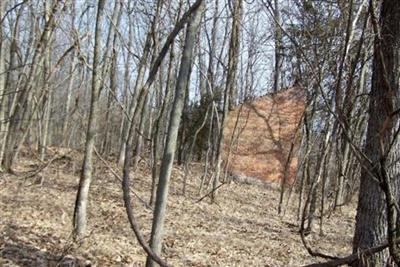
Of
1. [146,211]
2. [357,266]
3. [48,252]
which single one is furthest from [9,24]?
[357,266]

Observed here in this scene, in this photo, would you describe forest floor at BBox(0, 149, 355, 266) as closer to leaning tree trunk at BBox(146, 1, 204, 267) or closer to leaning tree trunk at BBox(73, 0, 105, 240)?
leaning tree trunk at BBox(73, 0, 105, 240)

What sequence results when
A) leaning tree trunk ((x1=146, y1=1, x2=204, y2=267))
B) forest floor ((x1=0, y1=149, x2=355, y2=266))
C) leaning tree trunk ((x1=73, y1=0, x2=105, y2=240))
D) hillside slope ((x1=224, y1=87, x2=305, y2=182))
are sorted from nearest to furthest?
leaning tree trunk ((x1=146, y1=1, x2=204, y2=267)), forest floor ((x1=0, y1=149, x2=355, y2=266)), leaning tree trunk ((x1=73, y1=0, x2=105, y2=240)), hillside slope ((x1=224, y1=87, x2=305, y2=182))

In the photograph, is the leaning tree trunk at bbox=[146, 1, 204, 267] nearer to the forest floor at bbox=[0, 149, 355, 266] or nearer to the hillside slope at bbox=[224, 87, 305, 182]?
the forest floor at bbox=[0, 149, 355, 266]

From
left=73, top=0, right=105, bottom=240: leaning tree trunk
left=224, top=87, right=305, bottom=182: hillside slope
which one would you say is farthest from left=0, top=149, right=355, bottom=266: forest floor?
left=224, top=87, right=305, bottom=182: hillside slope

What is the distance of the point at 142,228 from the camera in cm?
915

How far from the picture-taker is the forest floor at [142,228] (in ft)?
23.0

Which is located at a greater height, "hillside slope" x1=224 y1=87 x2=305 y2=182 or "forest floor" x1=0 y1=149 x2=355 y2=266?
"hillside slope" x1=224 y1=87 x2=305 y2=182

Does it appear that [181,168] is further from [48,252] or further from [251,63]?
[48,252]

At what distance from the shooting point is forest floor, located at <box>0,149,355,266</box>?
7004 millimetres

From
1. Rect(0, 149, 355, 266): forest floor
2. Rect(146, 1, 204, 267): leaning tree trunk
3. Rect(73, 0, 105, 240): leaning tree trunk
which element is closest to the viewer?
Rect(146, 1, 204, 267): leaning tree trunk

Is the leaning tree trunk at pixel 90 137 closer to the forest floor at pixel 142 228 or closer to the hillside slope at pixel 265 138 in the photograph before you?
the forest floor at pixel 142 228

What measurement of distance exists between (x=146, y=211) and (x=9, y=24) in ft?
30.3

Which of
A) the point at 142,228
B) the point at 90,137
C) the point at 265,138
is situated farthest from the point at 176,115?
the point at 265,138

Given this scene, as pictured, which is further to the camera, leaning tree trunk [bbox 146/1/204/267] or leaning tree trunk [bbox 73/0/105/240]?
leaning tree trunk [bbox 73/0/105/240]
